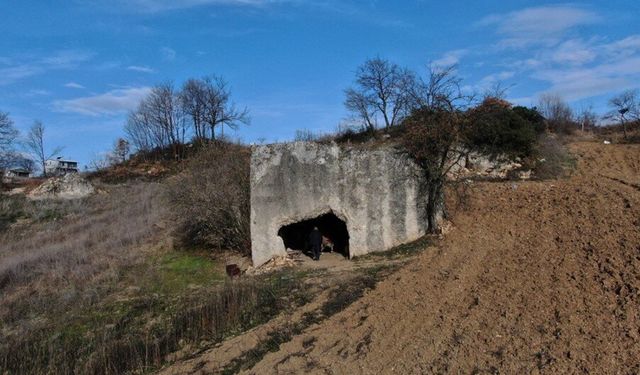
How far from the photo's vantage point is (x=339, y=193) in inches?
570

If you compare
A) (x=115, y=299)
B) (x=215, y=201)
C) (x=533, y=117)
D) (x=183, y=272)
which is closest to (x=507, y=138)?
(x=533, y=117)

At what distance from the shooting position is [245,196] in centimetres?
1664

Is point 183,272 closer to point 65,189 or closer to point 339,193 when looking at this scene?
point 339,193

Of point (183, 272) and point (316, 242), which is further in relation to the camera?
point (183, 272)

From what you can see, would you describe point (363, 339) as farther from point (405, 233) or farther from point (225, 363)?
point (405, 233)

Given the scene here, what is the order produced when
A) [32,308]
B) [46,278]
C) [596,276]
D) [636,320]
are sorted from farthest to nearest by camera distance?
[46,278] < [32,308] < [596,276] < [636,320]

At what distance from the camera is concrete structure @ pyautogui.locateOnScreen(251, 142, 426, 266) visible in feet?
46.3

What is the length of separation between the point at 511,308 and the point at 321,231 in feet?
29.9

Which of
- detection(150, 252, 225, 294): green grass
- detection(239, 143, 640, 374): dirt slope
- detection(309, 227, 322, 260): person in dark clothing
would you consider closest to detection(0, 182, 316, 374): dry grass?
detection(150, 252, 225, 294): green grass

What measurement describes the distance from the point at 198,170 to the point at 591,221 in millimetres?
12750

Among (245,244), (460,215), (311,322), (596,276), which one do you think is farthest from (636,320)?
(245,244)

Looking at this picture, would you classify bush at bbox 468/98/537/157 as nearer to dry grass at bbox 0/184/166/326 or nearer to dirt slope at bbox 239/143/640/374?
dirt slope at bbox 239/143/640/374

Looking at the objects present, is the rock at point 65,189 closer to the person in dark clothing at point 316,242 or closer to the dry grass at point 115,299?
the dry grass at point 115,299

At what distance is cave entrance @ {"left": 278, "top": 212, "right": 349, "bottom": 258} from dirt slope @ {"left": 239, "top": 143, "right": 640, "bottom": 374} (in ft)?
14.9
